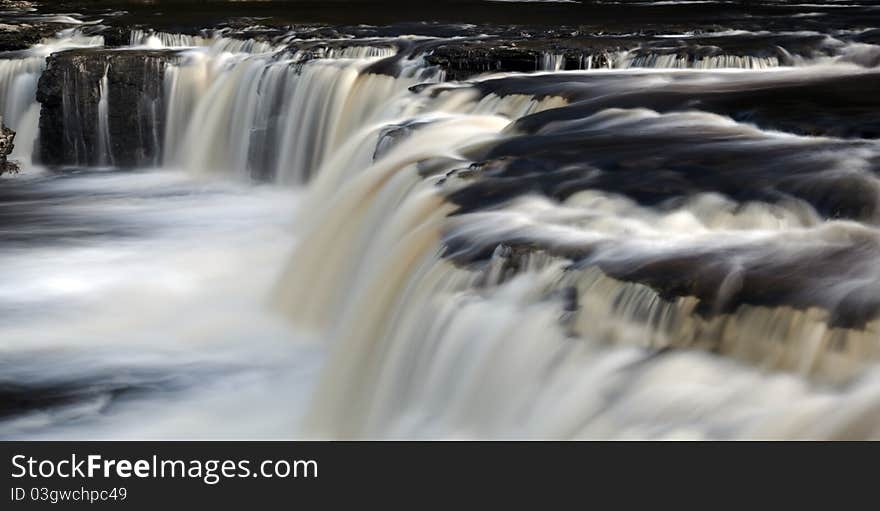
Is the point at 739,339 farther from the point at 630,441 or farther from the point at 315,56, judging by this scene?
the point at 315,56

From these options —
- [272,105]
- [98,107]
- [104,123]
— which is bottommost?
[104,123]

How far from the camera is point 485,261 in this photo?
6.32m

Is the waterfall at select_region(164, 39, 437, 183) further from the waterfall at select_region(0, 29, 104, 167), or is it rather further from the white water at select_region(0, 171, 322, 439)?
the waterfall at select_region(0, 29, 104, 167)

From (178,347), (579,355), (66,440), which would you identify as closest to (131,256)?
(178,347)

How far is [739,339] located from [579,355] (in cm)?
66

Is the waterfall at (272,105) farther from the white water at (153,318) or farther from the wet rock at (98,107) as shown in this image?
the white water at (153,318)

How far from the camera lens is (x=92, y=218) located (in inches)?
452

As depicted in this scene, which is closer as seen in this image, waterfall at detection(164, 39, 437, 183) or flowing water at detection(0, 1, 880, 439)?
flowing water at detection(0, 1, 880, 439)

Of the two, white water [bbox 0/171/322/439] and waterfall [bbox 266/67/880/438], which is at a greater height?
waterfall [bbox 266/67/880/438]

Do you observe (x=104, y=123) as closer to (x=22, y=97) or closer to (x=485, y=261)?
(x=22, y=97)

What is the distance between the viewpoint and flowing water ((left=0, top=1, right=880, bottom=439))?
5.25 meters

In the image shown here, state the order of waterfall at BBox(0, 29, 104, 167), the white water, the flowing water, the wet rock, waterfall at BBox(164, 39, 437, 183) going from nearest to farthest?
the flowing water, the white water, waterfall at BBox(164, 39, 437, 183), the wet rock, waterfall at BBox(0, 29, 104, 167)

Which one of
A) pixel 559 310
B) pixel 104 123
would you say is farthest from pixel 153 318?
pixel 104 123

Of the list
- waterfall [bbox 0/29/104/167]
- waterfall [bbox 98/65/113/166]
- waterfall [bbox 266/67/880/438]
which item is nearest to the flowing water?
waterfall [bbox 266/67/880/438]
